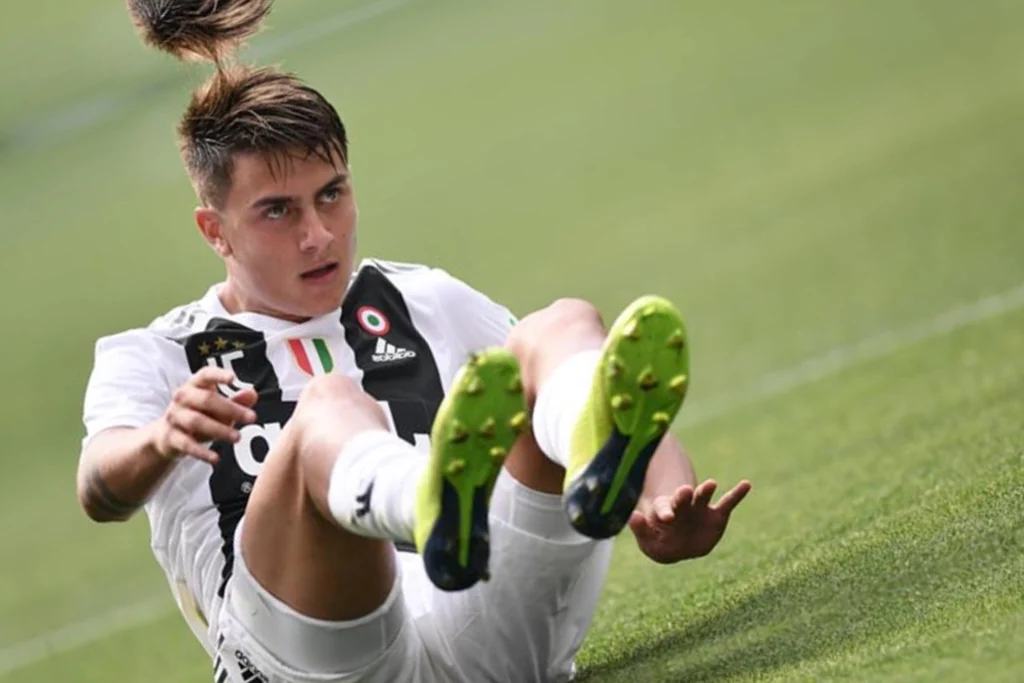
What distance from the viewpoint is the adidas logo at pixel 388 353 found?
3.83 m

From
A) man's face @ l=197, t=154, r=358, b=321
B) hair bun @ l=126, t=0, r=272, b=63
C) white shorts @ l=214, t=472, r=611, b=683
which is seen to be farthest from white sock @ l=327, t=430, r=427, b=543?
hair bun @ l=126, t=0, r=272, b=63

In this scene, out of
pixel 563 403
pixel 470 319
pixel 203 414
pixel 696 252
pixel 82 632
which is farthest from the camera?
pixel 696 252

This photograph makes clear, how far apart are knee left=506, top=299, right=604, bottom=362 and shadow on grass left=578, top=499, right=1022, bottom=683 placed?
1.81 ft

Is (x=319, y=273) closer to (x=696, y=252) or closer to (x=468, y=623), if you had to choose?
(x=468, y=623)

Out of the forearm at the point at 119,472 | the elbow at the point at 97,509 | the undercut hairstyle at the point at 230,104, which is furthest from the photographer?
the undercut hairstyle at the point at 230,104

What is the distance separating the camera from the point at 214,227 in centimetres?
387

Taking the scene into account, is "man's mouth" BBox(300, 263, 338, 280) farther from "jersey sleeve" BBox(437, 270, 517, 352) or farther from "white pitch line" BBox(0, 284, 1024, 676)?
"white pitch line" BBox(0, 284, 1024, 676)

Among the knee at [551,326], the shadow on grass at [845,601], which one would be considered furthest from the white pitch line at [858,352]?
the knee at [551,326]

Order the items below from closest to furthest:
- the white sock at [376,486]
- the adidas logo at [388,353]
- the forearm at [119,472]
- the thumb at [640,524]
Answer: the white sock at [376,486] < the thumb at [640,524] < the forearm at [119,472] < the adidas logo at [388,353]

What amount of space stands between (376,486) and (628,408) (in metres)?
0.35

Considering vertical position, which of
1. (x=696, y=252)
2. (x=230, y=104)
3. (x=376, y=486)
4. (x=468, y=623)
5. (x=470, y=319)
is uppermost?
(x=230, y=104)

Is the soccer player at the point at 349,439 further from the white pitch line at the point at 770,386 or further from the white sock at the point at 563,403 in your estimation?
the white pitch line at the point at 770,386

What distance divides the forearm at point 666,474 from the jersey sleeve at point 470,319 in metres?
0.65

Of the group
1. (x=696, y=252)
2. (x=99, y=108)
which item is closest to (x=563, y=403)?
(x=696, y=252)
